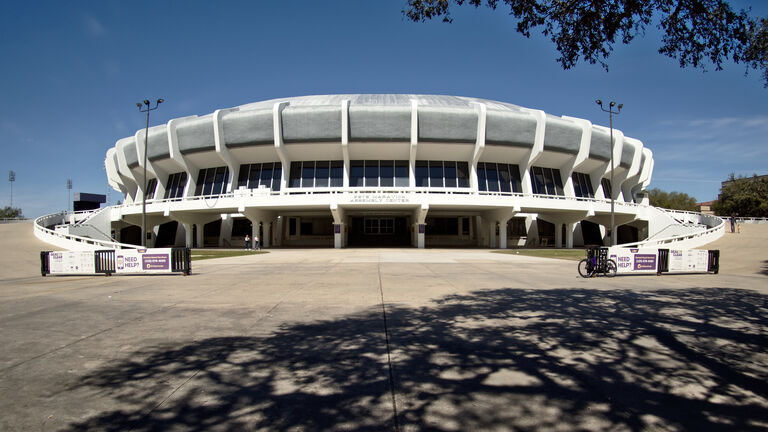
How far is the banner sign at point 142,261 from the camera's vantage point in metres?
15.1

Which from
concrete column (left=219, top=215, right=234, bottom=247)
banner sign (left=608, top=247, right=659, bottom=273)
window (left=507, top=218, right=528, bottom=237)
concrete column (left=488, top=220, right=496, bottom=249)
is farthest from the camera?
window (left=507, top=218, right=528, bottom=237)

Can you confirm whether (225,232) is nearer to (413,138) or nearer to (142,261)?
(413,138)

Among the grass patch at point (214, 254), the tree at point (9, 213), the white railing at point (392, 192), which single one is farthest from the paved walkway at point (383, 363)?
the tree at point (9, 213)

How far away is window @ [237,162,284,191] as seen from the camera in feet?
147

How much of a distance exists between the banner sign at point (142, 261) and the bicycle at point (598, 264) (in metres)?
16.0

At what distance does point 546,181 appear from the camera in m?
46.7

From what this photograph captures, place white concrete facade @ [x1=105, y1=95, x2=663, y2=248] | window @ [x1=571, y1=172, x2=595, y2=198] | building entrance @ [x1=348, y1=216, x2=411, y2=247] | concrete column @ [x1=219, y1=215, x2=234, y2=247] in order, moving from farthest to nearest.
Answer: building entrance @ [x1=348, y1=216, x2=411, y2=247]
window @ [x1=571, y1=172, x2=595, y2=198]
concrete column @ [x1=219, y1=215, x2=234, y2=247]
white concrete facade @ [x1=105, y1=95, x2=663, y2=248]

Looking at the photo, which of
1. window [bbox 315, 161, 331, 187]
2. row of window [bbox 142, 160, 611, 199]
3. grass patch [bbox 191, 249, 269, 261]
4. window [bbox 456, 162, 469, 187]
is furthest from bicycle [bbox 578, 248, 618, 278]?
window [bbox 315, 161, 331, 187]

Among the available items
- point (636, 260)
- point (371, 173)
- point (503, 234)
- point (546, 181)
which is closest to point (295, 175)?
point (371, 173)

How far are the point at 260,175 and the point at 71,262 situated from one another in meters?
30.5

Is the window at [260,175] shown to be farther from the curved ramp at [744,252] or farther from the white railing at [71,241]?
the curved ramp at [744,252]

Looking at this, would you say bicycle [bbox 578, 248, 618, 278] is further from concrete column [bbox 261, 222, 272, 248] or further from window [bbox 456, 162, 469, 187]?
concrete column [bbox 261, 222, 272, 248]

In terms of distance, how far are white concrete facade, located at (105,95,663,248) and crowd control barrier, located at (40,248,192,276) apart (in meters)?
19.4

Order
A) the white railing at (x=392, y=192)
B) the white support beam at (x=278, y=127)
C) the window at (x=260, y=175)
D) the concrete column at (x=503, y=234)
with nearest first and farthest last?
the white railing at (x=392, y=192) → the concrete column at (x=503, y=234) → the white support beam at (x=278, y=127) → the window at (x=260, y=175)
